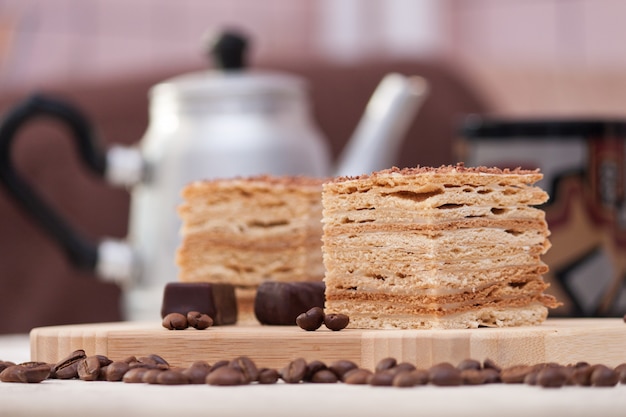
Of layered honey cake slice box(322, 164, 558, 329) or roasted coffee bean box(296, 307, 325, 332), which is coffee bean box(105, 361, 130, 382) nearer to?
roasted coffee bean box(296, 307, 325, 332)

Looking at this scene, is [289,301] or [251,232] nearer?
[289,301]

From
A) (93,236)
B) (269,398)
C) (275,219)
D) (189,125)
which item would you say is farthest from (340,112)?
(269,398)

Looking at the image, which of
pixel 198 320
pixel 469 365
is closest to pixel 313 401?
pixel 469 365

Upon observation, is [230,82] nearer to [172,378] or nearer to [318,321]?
[318,321]

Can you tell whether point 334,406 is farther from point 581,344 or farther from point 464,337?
point 581,344

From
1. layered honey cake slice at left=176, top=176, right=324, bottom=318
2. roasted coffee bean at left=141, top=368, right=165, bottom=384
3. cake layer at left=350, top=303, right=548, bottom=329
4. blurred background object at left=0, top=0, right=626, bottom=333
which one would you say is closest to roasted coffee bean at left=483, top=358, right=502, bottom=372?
cake layer at left=350, top=303, right=548, bottom=329

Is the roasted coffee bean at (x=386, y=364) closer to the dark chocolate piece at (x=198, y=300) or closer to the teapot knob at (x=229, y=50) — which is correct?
the dark chocolate piece at (x=198, y=300)
